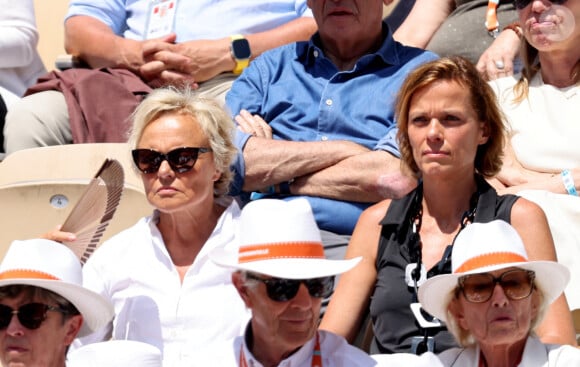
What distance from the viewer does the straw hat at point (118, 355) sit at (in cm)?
295

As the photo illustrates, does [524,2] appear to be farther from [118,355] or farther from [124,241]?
[118,355]

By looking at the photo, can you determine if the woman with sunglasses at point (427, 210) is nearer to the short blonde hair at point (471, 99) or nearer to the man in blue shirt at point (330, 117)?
the short blonde hair at point (471, 99)

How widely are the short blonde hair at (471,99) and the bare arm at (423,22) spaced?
5.09ft

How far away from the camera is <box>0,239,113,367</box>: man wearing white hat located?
3.11 m

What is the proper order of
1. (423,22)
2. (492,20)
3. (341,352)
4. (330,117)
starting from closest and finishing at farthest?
1. (341,352)
2. (330,117)
3. (492,20)
4. (423,22)

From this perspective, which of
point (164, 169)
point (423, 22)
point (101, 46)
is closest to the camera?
point (164, 169)

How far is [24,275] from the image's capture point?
3.15 meters

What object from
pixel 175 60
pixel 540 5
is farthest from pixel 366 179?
pixel 175 60

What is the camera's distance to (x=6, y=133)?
4.95 meters

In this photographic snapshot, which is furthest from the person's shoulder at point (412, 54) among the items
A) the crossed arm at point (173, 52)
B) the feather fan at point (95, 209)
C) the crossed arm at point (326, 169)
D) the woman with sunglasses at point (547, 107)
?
the feather fan at point (95, 209)

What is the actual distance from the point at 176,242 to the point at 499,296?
1212 mm

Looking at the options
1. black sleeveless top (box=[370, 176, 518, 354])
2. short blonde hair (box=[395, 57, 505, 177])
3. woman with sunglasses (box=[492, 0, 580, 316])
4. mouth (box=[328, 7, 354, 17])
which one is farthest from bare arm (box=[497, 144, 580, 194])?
mouth (box=[328, 7, 354, 17])

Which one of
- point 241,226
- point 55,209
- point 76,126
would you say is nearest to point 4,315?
point 241,226

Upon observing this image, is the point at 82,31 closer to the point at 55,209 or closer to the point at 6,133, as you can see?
the point at 6,133
